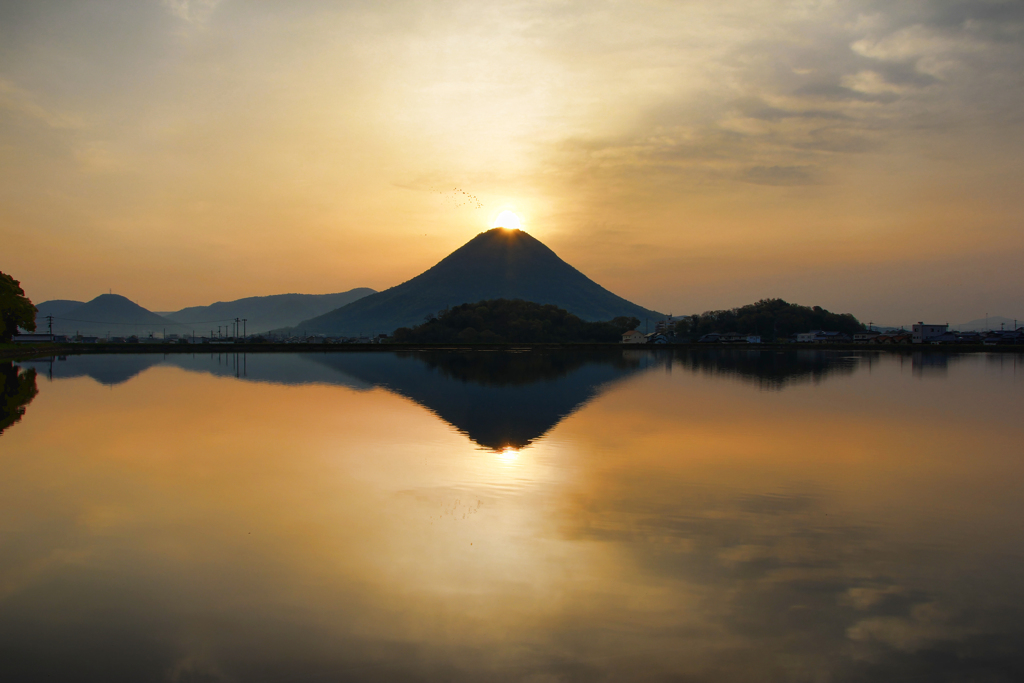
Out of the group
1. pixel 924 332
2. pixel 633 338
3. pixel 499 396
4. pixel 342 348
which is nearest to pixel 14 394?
pixel 499 396

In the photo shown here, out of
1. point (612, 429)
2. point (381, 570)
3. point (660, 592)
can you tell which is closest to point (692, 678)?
point (660, 592)

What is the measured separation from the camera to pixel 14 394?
79.6ft

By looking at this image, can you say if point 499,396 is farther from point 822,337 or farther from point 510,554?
point 822,337

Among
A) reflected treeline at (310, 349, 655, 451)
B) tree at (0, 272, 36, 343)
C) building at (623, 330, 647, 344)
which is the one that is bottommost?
reflected treeline at (310, 349, 655, 451)

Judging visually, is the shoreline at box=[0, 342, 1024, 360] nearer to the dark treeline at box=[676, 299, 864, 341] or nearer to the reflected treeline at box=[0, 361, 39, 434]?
the dark treeline at box=[676, 299, 864, 341]

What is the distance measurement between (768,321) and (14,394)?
12450 centimetres

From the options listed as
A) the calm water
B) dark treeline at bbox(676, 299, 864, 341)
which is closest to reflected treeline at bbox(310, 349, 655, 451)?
the calm water

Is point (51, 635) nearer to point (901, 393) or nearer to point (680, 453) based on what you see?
point (680, 453)

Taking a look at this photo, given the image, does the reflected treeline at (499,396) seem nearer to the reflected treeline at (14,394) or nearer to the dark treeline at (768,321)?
the reflected treeline at (14,394)

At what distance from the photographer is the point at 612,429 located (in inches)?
661

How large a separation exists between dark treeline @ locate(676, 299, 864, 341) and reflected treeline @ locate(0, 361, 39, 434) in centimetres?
11192

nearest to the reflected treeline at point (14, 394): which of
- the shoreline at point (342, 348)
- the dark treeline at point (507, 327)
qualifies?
the shoreline at point (342, 348)

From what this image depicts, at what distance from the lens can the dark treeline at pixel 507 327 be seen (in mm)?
103562

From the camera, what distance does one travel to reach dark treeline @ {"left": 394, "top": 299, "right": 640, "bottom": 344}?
10356 cm
